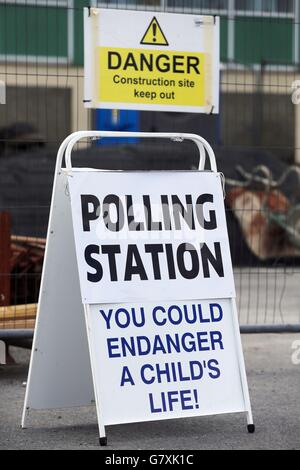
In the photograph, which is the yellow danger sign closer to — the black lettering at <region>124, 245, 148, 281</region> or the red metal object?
the red metal object

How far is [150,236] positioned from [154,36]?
2.86m

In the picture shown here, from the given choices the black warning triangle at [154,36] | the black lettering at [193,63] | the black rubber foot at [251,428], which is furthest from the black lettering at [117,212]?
the black lettering at [193,63]

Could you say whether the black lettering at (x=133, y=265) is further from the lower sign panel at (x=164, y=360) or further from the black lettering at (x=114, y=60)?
the black lettering at (x=114, y=60)

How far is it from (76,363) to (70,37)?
4.73m

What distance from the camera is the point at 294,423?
6.96 metres

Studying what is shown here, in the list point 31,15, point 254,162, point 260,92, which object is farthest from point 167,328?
point 254,162

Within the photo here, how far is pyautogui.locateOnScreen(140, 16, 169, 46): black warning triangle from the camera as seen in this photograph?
29.0 feet

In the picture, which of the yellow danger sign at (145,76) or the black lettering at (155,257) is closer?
the black lettering at (155,257)

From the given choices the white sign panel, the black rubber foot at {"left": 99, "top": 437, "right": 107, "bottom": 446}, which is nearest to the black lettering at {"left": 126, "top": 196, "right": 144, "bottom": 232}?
the white sign panel

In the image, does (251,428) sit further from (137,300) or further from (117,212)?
(117,212)

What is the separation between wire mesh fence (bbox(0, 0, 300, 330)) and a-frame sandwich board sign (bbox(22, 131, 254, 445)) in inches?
78.0

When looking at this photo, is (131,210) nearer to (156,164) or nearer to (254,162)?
(156,164)

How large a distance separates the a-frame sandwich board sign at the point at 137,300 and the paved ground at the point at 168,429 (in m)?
0.16

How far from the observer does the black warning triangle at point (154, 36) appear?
29.0 feet
